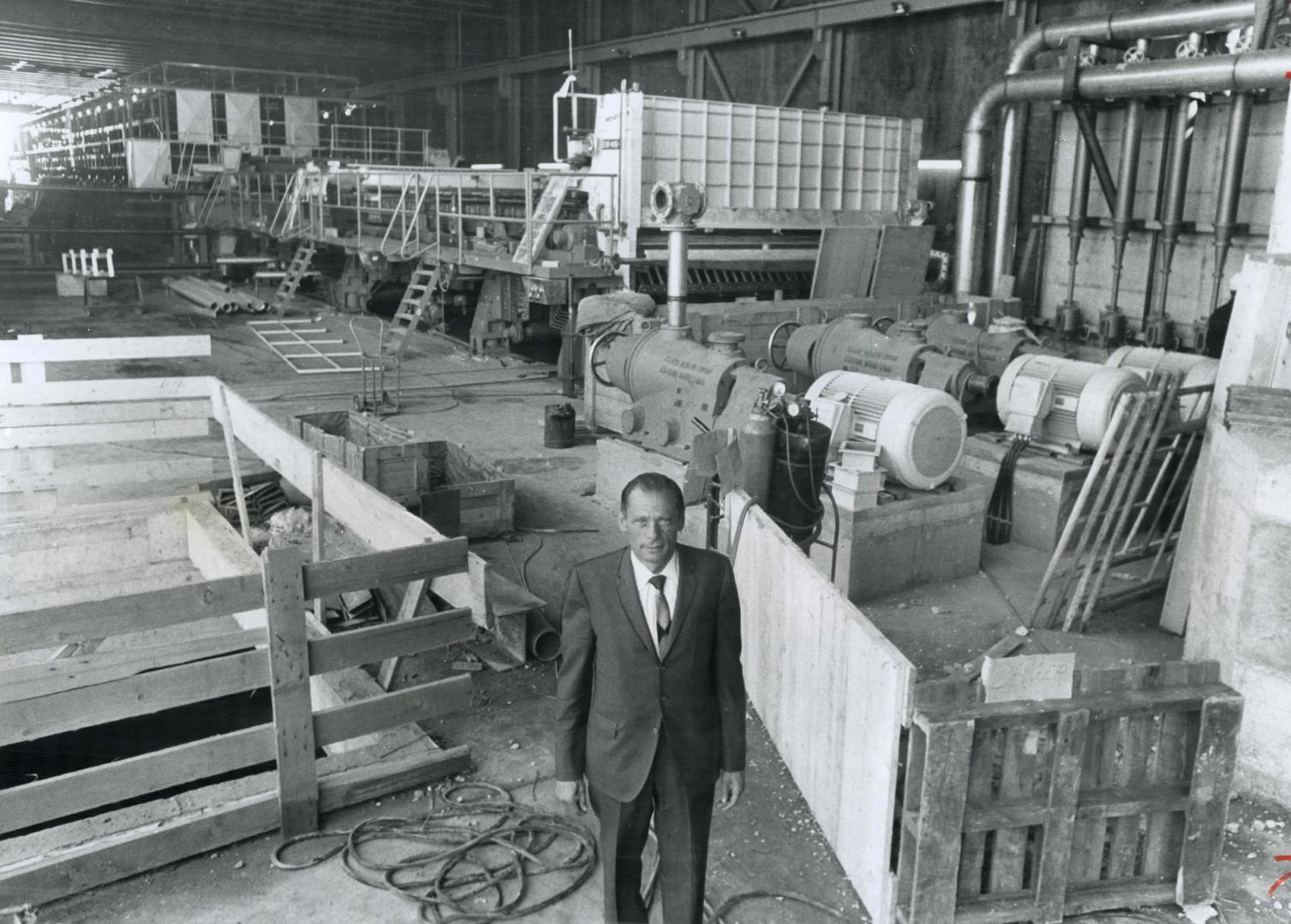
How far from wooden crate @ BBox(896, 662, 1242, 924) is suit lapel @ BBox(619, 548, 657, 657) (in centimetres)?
99

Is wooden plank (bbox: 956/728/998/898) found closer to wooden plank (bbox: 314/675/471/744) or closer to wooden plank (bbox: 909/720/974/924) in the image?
wooden plank (bbox: 909/720/974/924)

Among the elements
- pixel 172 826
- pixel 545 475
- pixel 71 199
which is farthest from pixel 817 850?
pixel 71 199

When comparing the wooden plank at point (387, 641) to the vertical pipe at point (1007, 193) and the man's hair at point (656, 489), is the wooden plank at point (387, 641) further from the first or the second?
the vertical pipe at point (1007, 193)

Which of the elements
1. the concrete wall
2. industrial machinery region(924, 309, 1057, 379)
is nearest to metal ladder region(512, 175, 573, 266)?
industrial machinery region(924, 309, 1057, 379)

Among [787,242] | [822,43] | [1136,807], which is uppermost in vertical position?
[822,43]

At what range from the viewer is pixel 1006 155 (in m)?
15.7

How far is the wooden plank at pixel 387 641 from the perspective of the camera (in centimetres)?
436

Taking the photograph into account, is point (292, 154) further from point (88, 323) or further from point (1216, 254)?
point (1216, 254)

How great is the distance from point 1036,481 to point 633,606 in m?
6.21

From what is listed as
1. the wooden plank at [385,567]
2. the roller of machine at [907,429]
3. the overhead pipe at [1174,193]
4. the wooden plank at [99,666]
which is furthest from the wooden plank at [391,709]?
the overhead pipe at [1174,193]

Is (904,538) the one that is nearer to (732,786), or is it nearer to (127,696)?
(732,786)

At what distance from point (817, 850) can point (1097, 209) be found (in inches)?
533

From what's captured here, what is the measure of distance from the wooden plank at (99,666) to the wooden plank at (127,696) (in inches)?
4.7

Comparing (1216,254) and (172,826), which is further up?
(1216,254)
